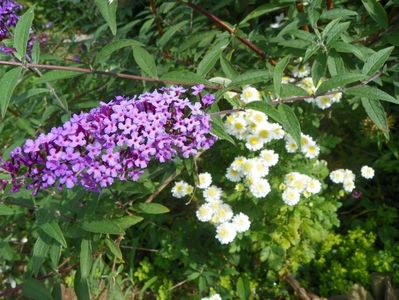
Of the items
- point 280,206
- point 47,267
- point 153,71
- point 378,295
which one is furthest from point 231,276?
point 153,71

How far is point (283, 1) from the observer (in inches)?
103

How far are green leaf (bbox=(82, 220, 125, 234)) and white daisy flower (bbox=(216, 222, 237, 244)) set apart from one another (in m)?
0.75

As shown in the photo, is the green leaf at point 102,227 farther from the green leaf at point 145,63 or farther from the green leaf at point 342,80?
the green leaf at point 342,80

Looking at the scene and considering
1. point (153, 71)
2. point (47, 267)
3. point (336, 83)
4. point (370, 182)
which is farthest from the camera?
point (370, 182)

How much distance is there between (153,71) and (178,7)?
131 centimetres

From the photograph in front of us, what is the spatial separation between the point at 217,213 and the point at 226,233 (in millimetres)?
137

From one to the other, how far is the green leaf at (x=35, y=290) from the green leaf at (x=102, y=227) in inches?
15.7

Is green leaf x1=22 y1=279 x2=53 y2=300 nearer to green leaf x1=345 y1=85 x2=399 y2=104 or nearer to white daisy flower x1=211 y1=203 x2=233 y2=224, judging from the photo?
white daisy flower x1=211 y1=203 x2=233 y2=224

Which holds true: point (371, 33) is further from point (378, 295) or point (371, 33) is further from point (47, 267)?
point (47, 267)

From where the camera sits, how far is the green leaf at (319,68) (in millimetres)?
2238

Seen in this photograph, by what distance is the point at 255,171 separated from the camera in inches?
102

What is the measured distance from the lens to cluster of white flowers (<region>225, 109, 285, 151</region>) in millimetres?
2629

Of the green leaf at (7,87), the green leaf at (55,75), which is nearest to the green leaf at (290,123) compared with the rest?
the green leaf at (55,75)

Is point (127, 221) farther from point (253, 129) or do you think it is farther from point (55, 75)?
point (253, 129)
